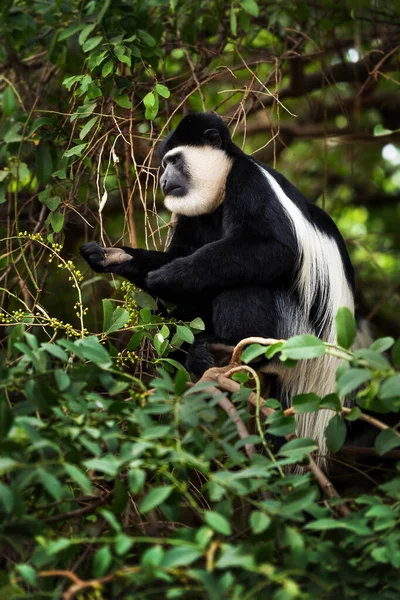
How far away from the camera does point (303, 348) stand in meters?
1.53

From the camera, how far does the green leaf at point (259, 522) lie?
51.1 inches

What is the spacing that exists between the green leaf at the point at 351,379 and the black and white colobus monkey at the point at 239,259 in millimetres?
1192

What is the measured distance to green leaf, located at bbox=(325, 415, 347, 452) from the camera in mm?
1623

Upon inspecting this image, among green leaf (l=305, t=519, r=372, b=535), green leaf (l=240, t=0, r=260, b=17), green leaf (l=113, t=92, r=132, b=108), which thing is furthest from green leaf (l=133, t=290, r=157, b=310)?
green leaf (l=305, t=519, r=372, b=535)

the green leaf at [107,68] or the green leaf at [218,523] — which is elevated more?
the green leaf at [107,68]

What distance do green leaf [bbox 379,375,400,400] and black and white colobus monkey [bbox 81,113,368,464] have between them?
1247mm

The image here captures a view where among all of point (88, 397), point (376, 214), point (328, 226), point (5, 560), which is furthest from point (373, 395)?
point (376, 214)

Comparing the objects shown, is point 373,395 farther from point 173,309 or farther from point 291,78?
point 291,78

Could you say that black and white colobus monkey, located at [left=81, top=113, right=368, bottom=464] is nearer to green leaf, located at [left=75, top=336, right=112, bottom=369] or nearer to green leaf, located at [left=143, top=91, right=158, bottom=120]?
green leaf, located at [left=143, top=91, right=158, bottom=120]

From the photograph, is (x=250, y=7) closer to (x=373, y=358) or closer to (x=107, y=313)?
(x=107, y=313)

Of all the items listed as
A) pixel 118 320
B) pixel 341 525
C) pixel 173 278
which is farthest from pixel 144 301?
pixel 341 525

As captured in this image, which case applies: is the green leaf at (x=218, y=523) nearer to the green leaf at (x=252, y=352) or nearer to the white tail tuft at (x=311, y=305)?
the green leaf at (x=252, y=352)

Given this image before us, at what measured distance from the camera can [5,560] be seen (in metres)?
1.86

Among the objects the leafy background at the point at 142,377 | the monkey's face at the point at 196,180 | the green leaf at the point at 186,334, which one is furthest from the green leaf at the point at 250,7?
the green leaf at the point at 186,334
